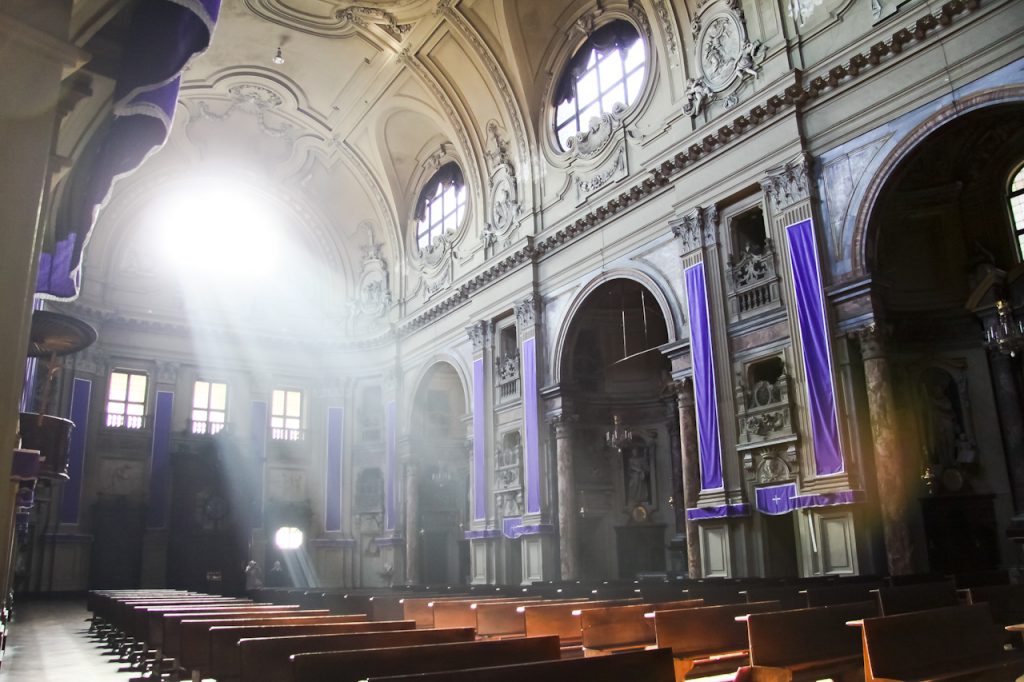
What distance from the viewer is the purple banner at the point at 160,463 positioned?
23406 mm

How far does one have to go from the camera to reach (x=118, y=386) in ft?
79.7

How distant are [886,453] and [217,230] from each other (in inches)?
911

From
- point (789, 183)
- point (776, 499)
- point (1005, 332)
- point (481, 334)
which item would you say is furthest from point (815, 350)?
point (481, 334)

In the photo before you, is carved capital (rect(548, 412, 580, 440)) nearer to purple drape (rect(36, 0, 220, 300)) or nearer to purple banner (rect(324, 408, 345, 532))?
purple banner (rect(324, 408, 345, 532))

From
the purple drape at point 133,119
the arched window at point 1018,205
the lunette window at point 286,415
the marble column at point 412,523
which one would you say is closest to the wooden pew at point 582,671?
the purple drape at point 133,119

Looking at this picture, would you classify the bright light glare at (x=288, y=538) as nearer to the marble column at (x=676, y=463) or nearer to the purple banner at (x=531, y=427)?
the purple banner at (x=531, y=427)

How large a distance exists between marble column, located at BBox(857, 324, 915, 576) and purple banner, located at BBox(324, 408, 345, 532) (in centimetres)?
1860

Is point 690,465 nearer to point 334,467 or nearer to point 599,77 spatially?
point 599,77

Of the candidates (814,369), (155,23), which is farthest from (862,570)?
(155,23)

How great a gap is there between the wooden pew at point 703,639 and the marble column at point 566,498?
1161 centimetres

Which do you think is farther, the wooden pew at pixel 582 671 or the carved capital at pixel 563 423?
the carved capital at pixel 563 423

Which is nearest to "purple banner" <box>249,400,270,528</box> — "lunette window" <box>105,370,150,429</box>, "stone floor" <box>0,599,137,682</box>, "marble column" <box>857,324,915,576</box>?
"lunette window" <box>105,370,150,429</box>

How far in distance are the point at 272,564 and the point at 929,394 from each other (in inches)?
777

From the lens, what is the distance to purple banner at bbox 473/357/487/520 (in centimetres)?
2020
